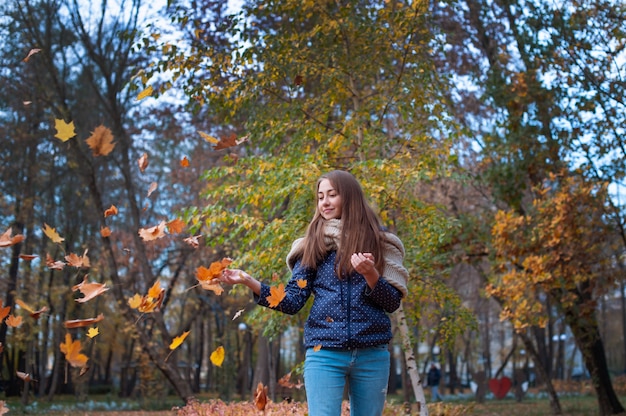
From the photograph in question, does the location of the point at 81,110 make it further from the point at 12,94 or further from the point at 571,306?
the point at 571,306

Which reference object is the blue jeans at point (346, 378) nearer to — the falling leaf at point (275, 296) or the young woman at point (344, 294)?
the young woman at point (344, 294)

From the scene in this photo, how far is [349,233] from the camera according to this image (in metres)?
3.38

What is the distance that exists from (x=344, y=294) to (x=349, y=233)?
11.0 inches

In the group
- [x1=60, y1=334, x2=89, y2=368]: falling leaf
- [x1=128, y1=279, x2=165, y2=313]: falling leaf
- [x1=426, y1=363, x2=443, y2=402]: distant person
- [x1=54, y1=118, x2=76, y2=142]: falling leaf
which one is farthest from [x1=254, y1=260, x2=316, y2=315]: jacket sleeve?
[x1=426, y1=363, x2=443, y2=402]: distant person

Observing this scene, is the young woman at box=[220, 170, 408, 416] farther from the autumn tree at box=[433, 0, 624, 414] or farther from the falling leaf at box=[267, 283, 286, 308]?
the autumn tree at box=[433, 0, 624, 414]

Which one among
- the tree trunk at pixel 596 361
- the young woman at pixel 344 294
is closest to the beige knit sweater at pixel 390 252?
the young woman at pixel 344 294

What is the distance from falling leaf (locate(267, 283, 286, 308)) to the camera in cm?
325

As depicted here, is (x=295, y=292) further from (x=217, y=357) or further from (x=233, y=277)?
A: (x=217, y=357)

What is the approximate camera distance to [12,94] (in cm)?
1905

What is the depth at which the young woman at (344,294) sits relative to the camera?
316 centimetres

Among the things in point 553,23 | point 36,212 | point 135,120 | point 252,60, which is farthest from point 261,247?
point 36,212

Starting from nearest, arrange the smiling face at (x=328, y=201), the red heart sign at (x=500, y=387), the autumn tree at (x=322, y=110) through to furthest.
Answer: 1. the smiling face at (x=328, y=201)
2. the autumn tree at (x=322, y=110)
3. the red heart sign at (x=500, y=387)

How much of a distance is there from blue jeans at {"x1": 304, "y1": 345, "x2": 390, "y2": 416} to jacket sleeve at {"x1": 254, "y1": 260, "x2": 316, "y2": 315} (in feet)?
0.68

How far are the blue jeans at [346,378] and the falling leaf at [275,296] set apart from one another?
0.25m
